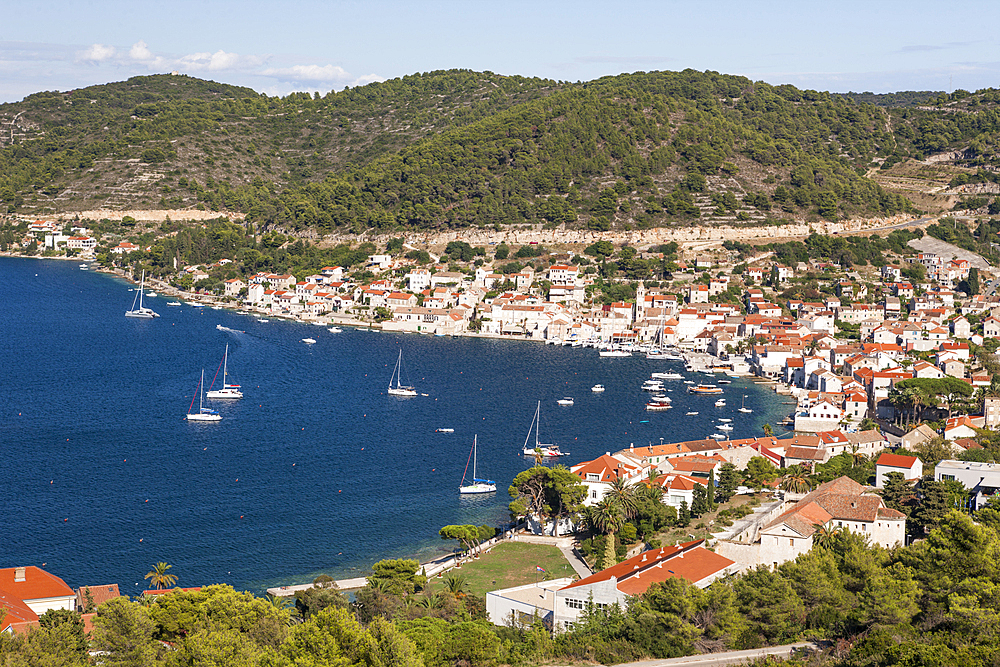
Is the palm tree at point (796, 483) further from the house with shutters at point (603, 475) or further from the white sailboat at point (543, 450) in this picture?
the white sailboat at point (543, 450)

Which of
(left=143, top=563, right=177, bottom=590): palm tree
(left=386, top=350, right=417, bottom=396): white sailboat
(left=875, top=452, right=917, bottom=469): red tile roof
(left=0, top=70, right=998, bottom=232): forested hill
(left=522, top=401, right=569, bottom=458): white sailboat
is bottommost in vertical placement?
(left=143, top=563, right=177, bottom=590): palm tree

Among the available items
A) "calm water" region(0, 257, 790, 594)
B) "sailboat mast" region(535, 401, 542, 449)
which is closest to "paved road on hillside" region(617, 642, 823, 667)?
"calm water" region(0, 257, 790, 594)

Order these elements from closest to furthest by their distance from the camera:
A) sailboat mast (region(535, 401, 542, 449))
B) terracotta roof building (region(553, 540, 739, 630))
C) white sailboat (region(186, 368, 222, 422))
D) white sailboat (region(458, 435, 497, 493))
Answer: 1. terracotta roof building (region(553, 540, 739, 630))
2. white sailboat (region(458, 435, 497, 493))
3. sailboat mast (region(535, 401, 542, 449))
4. white sailboat (region(186, 368, 222, 422))

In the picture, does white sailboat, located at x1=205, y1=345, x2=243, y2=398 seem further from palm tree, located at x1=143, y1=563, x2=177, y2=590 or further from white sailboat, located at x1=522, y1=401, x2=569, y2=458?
palm tree, located at x1=143, y1=563, x2=177, y2=590

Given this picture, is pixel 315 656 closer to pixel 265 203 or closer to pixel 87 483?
pixel 87 483

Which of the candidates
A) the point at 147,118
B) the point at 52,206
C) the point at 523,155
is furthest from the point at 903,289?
the point at 147,118

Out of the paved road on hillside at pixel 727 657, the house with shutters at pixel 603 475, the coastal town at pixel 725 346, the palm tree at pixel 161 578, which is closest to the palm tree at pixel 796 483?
the coastal town at pixel 725 346

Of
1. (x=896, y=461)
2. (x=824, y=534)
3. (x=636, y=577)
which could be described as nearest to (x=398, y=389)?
(x=896, y=461)

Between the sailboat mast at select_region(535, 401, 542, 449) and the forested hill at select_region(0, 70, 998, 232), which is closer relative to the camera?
the sailboat mast at select_region(535, 401, 542, 449)
